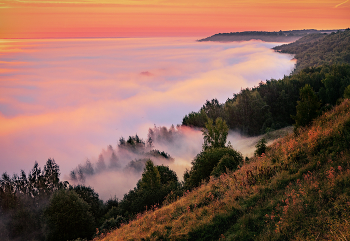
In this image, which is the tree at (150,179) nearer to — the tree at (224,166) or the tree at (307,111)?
the tree at (224,166)

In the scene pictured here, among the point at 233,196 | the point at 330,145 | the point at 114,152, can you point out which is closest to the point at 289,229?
the point at 233,196

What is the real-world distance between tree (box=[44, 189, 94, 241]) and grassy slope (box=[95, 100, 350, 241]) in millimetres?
27066

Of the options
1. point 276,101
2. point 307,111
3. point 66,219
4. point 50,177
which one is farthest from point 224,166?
point 276,101

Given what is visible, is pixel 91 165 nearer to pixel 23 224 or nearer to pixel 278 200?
pixel 23 224

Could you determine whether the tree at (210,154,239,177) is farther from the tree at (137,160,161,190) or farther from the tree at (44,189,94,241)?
the tree at (44,189,94,241)

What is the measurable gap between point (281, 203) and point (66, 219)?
3364 centimetres

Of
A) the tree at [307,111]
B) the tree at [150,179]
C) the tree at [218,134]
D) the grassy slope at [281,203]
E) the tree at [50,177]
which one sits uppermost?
the tree at [307,111]

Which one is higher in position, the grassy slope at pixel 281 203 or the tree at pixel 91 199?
the grassy slope at pixel 281 203

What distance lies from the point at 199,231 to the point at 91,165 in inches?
7583

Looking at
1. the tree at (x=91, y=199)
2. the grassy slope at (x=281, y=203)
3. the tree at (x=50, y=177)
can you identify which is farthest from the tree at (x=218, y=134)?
the tree at (x=50, y=177)

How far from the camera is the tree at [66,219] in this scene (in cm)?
3309

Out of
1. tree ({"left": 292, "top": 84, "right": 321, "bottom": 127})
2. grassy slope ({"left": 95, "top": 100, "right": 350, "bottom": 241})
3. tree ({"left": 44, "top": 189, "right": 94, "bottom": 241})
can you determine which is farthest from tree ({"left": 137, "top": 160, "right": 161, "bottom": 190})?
grassy slope ({"left": 95, "top": 100, "right": 350, "bottom": 241})

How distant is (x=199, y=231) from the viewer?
10.0 meters

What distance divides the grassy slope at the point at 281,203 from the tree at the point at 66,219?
27.1 m
